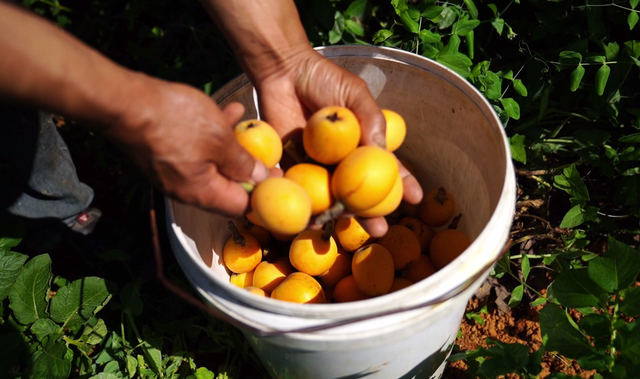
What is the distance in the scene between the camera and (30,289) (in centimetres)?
245

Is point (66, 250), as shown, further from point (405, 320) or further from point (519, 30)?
point (519, 30)

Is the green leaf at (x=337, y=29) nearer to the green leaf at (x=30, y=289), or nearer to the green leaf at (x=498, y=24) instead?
the green leaf at (x=498, y=24)

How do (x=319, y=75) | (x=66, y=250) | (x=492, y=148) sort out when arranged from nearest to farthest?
1. (x=492, y=148)
2. (x=319, y=75)
3. (x=66, y=250)

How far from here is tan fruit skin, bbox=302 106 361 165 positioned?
1825mm

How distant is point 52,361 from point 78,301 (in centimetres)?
31

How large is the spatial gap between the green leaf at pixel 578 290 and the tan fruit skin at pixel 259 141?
124 cm

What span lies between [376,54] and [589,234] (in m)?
1.76

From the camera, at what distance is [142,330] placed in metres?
2.80

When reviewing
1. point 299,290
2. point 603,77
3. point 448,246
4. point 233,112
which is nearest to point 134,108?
point 233,112

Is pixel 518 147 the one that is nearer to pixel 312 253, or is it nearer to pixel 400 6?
pixel 400 6

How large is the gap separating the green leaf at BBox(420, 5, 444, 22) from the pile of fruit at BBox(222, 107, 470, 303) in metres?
0.65

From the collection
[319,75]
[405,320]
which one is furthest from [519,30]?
[405,320]

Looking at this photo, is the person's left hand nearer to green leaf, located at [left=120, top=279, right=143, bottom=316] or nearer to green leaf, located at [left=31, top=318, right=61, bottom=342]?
green leaf, located at [left=120, top=279, right=143, bottom=316]

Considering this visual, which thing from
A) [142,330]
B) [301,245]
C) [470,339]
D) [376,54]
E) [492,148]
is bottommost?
[470,339]
